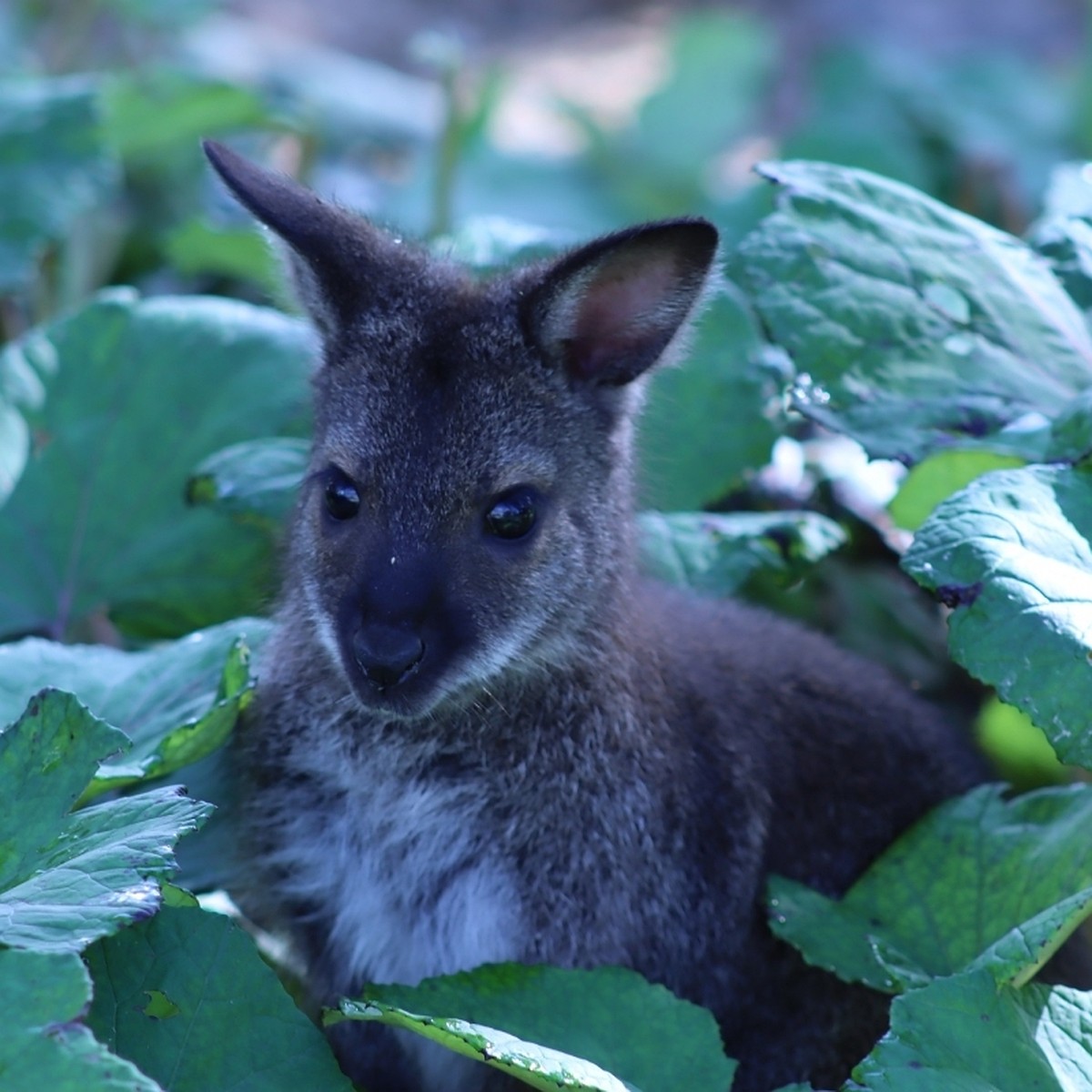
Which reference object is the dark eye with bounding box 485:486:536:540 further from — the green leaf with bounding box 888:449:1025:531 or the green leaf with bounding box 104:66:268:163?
the green leaf with bounding box 104:66:268:163

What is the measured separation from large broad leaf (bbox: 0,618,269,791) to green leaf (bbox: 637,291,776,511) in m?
1.45

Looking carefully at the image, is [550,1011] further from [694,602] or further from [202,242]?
[202,242]

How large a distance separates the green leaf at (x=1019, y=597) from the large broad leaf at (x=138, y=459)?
216 cm

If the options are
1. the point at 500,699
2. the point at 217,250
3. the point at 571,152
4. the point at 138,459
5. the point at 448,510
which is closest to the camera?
the point at 448,510

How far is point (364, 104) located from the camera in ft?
32.6

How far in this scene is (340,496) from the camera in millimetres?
3914

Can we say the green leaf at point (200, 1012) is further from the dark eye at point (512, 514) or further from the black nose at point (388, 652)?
the dark eye at point (512, 514)

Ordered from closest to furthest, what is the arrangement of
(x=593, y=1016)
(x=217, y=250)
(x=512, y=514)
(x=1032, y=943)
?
(x=1032, y=943), (x=593, y=1016), (x=512, y=514), (x=217, y=250)

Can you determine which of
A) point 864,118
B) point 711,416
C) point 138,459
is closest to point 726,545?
point 711,416

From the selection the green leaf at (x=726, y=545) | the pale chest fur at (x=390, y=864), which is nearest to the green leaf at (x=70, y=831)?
the pale chest fur at (x=390, y=864)

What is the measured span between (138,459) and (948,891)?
8.83 feet

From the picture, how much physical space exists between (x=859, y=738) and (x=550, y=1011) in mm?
1345

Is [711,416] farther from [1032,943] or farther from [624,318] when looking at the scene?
Answer: [1032,943]

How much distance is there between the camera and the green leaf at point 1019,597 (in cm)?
330
